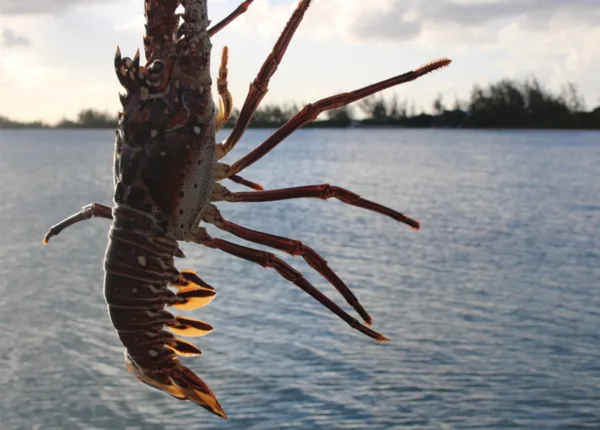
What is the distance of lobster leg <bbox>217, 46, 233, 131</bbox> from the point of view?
4209 millimetres

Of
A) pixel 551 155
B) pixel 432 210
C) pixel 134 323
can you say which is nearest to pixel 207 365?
pixel 134 323

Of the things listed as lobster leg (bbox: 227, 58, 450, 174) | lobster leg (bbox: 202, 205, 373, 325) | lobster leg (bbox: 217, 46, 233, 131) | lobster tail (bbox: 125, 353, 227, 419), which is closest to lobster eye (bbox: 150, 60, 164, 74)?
lobster leg (bbox: 217, 46, 233, 131)

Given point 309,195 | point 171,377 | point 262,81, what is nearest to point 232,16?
point 262,81

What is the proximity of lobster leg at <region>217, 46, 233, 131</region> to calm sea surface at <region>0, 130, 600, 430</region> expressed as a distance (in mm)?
10385

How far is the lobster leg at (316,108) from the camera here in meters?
3.99

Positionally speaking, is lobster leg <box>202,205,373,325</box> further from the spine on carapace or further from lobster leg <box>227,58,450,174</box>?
the spine on carapace

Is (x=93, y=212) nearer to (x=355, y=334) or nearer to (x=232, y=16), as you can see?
(x=232, y=16)

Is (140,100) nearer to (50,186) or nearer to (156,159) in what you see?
(156,159)

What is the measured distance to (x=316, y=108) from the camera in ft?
14.5

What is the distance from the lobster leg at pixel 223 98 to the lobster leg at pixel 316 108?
20 centimetres

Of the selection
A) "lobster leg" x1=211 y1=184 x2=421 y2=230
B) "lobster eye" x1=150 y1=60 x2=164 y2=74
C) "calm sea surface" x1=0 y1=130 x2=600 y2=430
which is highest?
"lobster eye" x1=150 y1=60 x2=164 y2=74

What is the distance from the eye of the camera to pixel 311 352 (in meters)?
17.3

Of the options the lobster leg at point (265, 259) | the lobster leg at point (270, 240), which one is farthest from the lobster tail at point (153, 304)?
the lobster leg at point (265, 259)

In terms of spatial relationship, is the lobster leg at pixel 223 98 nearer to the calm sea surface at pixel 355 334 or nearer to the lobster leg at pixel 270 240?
the lobster leg at pixel 270 240
